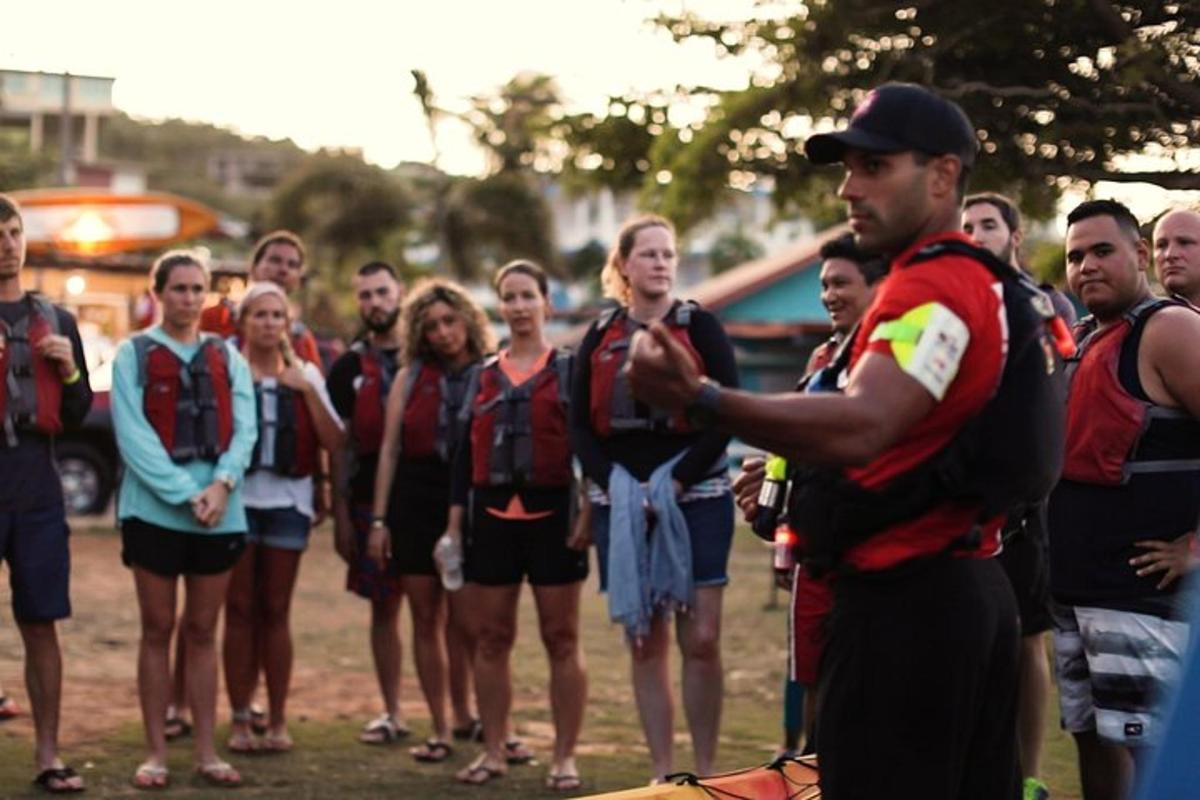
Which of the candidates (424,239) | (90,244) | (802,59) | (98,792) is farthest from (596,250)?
(98,792)

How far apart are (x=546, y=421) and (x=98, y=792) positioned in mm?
2437

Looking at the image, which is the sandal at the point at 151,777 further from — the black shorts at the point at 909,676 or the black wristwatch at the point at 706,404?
the black wristwatch at the point at 706,404

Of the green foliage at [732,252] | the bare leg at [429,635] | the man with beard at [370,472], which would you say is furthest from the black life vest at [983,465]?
the green foliage at [732,252]

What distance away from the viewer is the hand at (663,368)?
3.94m

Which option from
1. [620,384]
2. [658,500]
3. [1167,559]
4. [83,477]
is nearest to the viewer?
[1167,559]

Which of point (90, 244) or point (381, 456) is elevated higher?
point (90, 244)

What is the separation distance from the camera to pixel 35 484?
802 cm

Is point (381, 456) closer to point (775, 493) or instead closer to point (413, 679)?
point (413, 679)

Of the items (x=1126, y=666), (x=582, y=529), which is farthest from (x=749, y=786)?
Answer: (x=582, y=529)

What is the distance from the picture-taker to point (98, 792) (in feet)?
26.5

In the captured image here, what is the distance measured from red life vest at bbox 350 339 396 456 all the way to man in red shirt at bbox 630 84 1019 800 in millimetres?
5503

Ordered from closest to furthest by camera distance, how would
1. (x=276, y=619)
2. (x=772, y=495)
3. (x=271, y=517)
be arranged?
1. (x=772, y=495)
2. (x=271, y=517)
3. (x=276, y=619)

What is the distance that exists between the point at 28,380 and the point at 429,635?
2447 millimetres

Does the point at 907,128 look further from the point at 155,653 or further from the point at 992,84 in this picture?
the point at 992,84
